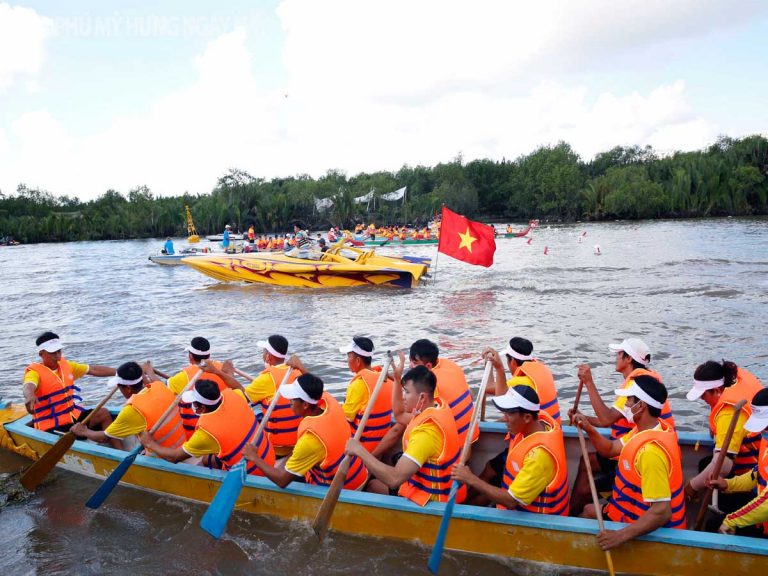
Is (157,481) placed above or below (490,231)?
below

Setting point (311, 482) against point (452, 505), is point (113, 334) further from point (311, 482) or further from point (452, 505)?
point (452, 505)

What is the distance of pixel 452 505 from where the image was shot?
3744 millimetres

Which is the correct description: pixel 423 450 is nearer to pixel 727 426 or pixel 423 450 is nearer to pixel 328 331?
pixel 727 426

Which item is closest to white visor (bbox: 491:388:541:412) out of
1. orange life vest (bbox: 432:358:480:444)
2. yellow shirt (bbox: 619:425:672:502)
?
yellow shirt (bbox: 619:425:672:502)

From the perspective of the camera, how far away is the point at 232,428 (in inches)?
175

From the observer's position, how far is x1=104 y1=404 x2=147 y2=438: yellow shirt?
4906 millimetres

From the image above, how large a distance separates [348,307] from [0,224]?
5820cm

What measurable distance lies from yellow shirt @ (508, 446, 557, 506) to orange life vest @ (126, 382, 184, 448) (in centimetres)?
301

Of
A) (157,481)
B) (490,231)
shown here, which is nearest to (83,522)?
(157,481)

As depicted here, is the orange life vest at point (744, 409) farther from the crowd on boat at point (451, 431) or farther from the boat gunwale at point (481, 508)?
the boat gunwale at point (481, 508)

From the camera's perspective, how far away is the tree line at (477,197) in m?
50.4

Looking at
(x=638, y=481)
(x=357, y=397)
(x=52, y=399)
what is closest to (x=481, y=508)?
(x=638, y=481)

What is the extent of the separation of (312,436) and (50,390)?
11.1 feet

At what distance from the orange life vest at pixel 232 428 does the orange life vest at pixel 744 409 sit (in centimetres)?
352
